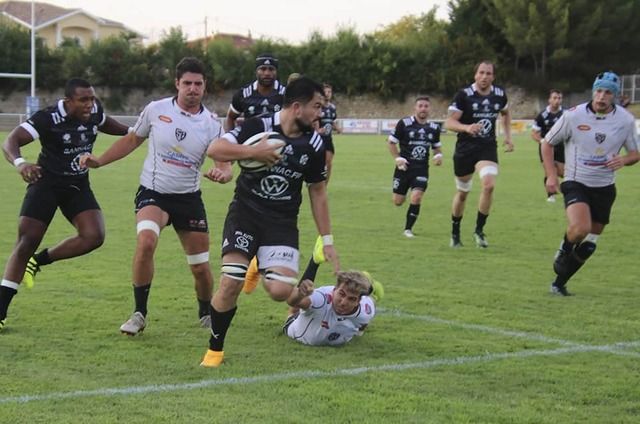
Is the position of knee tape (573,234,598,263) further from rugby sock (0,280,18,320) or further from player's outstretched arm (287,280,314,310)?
rugby sock (0,280,18,320)

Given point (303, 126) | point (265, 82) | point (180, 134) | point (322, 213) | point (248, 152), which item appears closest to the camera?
point (248, 152)

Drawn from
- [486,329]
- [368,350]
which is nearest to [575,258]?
[486,329]

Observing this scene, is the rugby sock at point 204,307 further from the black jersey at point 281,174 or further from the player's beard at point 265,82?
the player's beard at point 265,82

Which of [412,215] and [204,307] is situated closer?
[204,307]

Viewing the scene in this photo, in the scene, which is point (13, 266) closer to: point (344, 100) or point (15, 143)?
point (15, 143)

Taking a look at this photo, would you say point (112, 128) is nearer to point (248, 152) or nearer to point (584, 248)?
point (248, 152)

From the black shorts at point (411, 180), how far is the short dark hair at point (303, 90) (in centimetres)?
854

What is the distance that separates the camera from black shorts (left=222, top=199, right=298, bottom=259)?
696 centimetres

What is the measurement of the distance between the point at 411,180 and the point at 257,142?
29.2 ft

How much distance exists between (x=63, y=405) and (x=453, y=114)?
873 centimetres

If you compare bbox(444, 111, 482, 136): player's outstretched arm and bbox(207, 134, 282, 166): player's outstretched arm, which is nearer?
bbox(207, 134, 282, 166): player's outstretched arm

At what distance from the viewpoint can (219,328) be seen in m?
6.88

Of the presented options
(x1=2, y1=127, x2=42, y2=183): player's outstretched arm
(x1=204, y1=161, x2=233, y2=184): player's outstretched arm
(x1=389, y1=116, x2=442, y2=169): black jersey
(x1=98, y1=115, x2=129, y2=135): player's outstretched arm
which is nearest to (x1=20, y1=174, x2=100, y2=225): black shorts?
(x1=2, y1=127, x2=42, y2=183): player's outstretched arm

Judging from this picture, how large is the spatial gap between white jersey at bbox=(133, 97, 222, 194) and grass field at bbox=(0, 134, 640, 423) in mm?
1157
